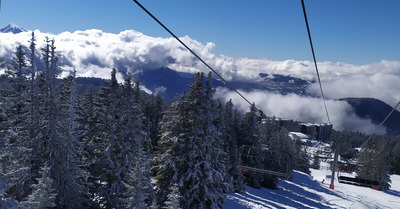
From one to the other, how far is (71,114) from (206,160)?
1018 cm

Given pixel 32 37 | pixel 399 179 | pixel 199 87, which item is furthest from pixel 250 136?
pixel 399 179

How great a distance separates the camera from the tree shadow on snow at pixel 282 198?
33.8 metres

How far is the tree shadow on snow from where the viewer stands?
1331 inches

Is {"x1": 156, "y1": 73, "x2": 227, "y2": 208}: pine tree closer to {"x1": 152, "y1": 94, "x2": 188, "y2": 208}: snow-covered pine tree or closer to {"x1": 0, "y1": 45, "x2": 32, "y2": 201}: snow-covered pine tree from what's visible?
{"x1": 152, "y1": 94, "x2": 188, "y2": 208}: snow-covered pine tree

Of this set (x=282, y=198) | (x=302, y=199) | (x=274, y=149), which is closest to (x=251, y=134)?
(x=282, y=198)

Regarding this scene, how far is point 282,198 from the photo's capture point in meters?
44.0

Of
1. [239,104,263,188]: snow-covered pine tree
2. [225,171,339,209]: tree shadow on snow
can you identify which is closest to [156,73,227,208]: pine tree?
[225,171,339,209]: tree shadow on snow

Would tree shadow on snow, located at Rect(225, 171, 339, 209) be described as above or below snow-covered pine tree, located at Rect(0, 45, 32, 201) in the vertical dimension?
below

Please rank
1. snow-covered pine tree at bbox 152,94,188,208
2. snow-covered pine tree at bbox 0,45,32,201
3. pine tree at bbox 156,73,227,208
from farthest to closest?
snow-covered pine tree at bbox 152,94,188,208, pine tree at bbox 156,73,227,208, snow-covered pine tree at bbox 0,45,32,201

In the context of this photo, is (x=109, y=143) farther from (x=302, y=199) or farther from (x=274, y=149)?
(x=274, y=149)

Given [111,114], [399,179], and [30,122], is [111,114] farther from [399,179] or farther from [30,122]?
[399,179]

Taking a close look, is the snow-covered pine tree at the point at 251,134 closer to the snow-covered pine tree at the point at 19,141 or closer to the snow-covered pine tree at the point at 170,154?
the snow-covered pine tree at the point at 170,154

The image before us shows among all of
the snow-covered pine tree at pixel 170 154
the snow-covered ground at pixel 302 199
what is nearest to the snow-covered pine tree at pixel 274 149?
the snow-covered ground at pixel 302 199

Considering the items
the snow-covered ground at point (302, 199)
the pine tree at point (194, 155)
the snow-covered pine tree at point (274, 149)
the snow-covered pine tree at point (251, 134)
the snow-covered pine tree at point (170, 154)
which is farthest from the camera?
the snow-covered pine tree at point (274, 149)
